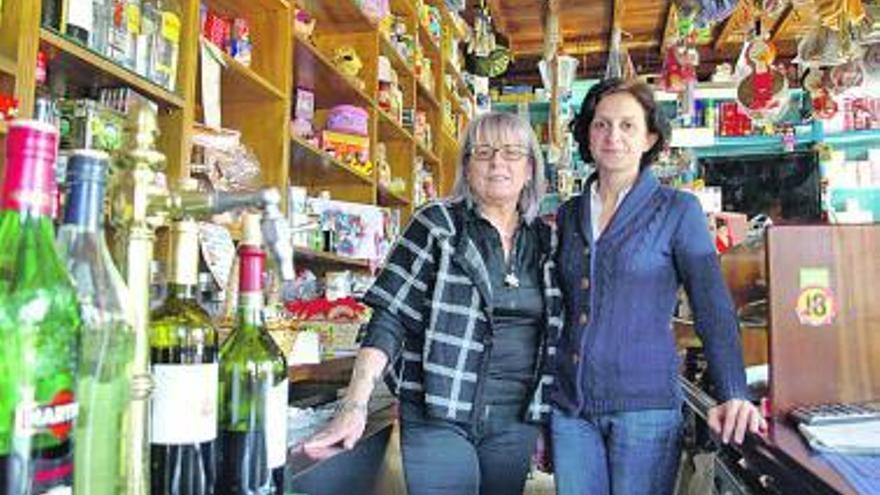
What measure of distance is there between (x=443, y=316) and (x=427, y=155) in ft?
11.3

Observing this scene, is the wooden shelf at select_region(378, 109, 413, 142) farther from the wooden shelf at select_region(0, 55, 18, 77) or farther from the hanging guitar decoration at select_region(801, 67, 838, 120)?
the wooden shelf at select_region(0, 55, 18, 77)

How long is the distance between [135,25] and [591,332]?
129 centimetres

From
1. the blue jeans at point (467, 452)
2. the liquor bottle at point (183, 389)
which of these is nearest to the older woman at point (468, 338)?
the blue jeans at point (467, 452)

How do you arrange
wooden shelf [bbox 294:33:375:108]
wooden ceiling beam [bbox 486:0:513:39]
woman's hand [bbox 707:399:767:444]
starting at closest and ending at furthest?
woman's hand [bbox 707:399:767:444] < wooden shelf [bbox 294:33:375:108] < wooden ceiling beam [bbox 486:0:513:39]

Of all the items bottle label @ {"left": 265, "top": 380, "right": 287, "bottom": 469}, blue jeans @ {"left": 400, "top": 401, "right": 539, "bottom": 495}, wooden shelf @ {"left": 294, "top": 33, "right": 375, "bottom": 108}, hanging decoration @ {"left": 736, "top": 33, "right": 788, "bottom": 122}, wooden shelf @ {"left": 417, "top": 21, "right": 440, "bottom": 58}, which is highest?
wooden shelf @ {"left": 417, "top": 21, "right": 440, "bottom": 58}

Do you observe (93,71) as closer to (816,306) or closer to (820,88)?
(816,306)

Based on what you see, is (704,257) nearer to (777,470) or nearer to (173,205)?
(777,470)

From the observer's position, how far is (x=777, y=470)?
1115 millimetres

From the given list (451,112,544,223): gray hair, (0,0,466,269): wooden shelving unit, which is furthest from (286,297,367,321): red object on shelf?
(451,112,544,223): gray hair

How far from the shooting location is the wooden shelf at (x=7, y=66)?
1.45 m

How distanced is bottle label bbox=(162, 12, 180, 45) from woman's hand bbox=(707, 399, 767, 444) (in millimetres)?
1579

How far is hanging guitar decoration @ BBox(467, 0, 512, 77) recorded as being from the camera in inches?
210

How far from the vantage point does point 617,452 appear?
4.96ft

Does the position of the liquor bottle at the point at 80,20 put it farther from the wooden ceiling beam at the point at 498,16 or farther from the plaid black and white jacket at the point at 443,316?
the wooden ceiling beam at the point at 498,16
